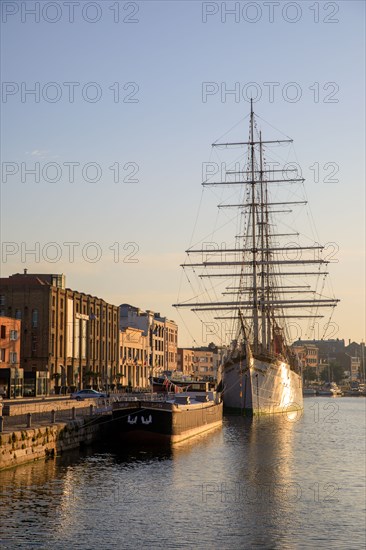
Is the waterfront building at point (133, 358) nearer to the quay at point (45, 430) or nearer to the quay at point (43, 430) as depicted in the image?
the quay at point (45, 430)

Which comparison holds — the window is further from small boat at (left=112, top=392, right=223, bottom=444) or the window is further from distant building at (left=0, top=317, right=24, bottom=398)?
small boat at (left=112, top=392, right=223, bottom=444)

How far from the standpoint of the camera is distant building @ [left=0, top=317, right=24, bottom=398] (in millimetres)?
85562

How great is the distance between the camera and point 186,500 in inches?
1332

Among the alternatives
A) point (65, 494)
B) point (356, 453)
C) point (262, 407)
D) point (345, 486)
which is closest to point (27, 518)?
point (65, 494)

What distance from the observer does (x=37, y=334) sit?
4284 inches

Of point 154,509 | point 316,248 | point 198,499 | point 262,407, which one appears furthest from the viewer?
point 316,248

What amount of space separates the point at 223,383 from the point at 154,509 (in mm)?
62887

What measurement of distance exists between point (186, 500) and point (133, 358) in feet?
388

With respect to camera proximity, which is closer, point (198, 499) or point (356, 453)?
point (198, 499)

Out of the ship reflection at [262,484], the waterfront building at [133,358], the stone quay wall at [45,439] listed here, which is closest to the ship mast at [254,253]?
the ship reflection at [262,484]

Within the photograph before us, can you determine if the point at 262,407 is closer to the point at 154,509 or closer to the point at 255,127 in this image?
the point at 255,127

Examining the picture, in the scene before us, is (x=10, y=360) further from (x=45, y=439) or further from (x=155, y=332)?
(x=155, y=332)

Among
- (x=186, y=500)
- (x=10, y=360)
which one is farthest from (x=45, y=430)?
(x=10, y=360)

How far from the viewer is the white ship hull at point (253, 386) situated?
88.1 metres
